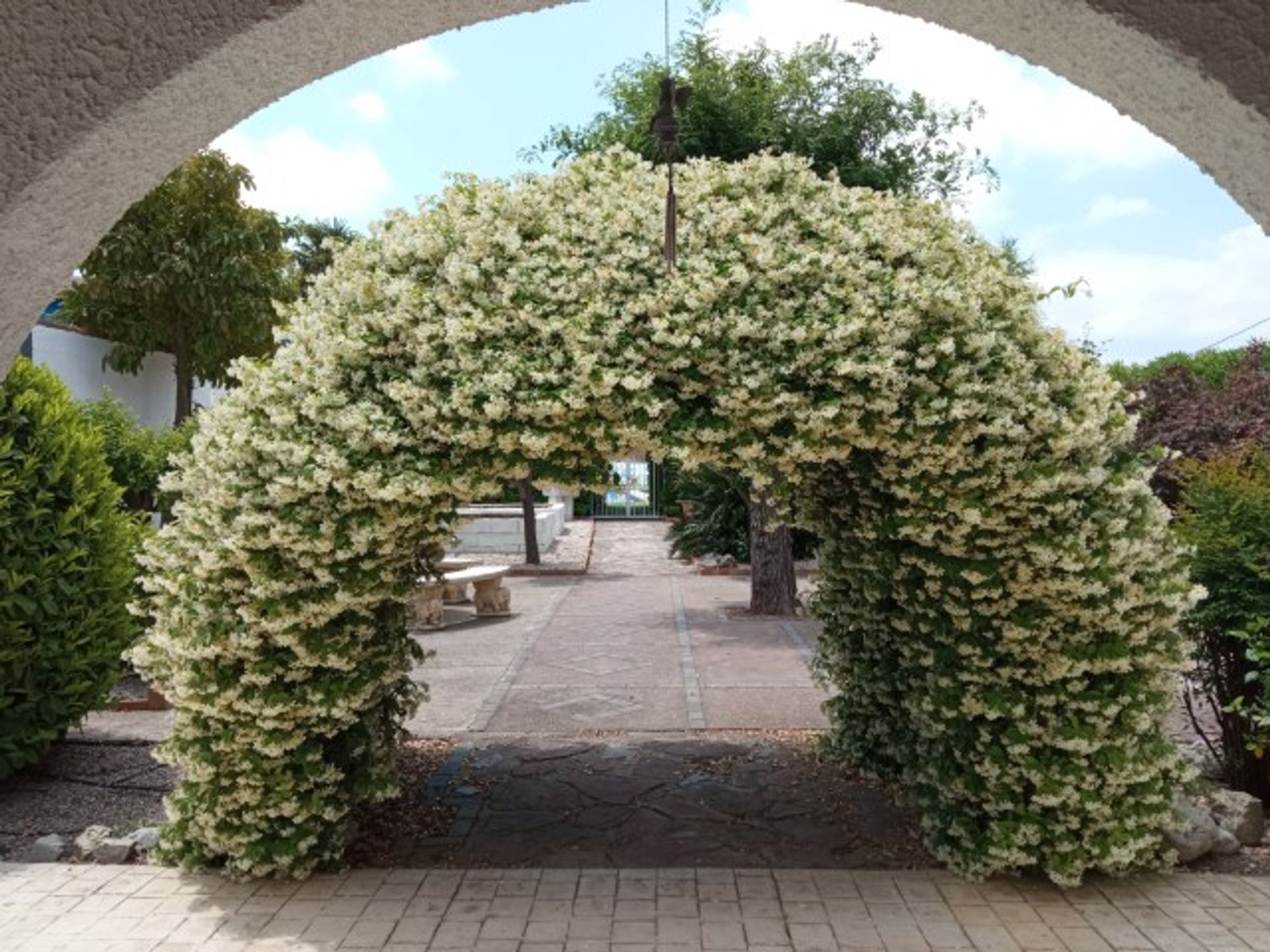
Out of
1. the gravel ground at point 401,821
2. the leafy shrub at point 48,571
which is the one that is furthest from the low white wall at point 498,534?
the gravel ground at point 401,821

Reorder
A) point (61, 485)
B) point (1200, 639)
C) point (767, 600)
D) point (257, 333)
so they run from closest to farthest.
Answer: point (1200, 639), point (61, 485), point (767, 600), point (257, 333)

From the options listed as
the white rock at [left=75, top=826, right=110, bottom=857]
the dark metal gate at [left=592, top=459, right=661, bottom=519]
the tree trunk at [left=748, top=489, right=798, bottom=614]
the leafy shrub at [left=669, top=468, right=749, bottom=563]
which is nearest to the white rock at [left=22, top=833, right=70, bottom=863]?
the white rock at [left=75, top=826, right=110, bottom=857]

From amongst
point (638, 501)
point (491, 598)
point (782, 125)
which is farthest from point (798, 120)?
point (638, 501)

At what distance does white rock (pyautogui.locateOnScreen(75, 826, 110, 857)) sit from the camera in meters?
6.11

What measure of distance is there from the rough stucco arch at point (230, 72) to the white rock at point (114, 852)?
5416mm

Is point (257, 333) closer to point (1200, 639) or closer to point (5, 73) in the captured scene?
point (1200, 639)

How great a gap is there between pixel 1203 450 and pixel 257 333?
710 inches

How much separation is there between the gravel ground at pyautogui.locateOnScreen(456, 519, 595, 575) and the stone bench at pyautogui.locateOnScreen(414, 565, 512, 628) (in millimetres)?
4404

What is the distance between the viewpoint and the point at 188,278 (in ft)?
71.8

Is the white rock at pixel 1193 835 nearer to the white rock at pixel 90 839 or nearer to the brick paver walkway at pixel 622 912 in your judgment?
the brick paver walkway at pixel 622 912

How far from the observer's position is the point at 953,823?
557 cm

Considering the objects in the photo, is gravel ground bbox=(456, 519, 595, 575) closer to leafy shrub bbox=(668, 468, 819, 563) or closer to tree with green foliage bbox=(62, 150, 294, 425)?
leafy shrub bbox=(668, 468, 819, 563)

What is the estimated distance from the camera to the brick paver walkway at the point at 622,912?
4770 mm

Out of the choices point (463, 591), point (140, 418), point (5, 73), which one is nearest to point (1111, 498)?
point (5, 73)
